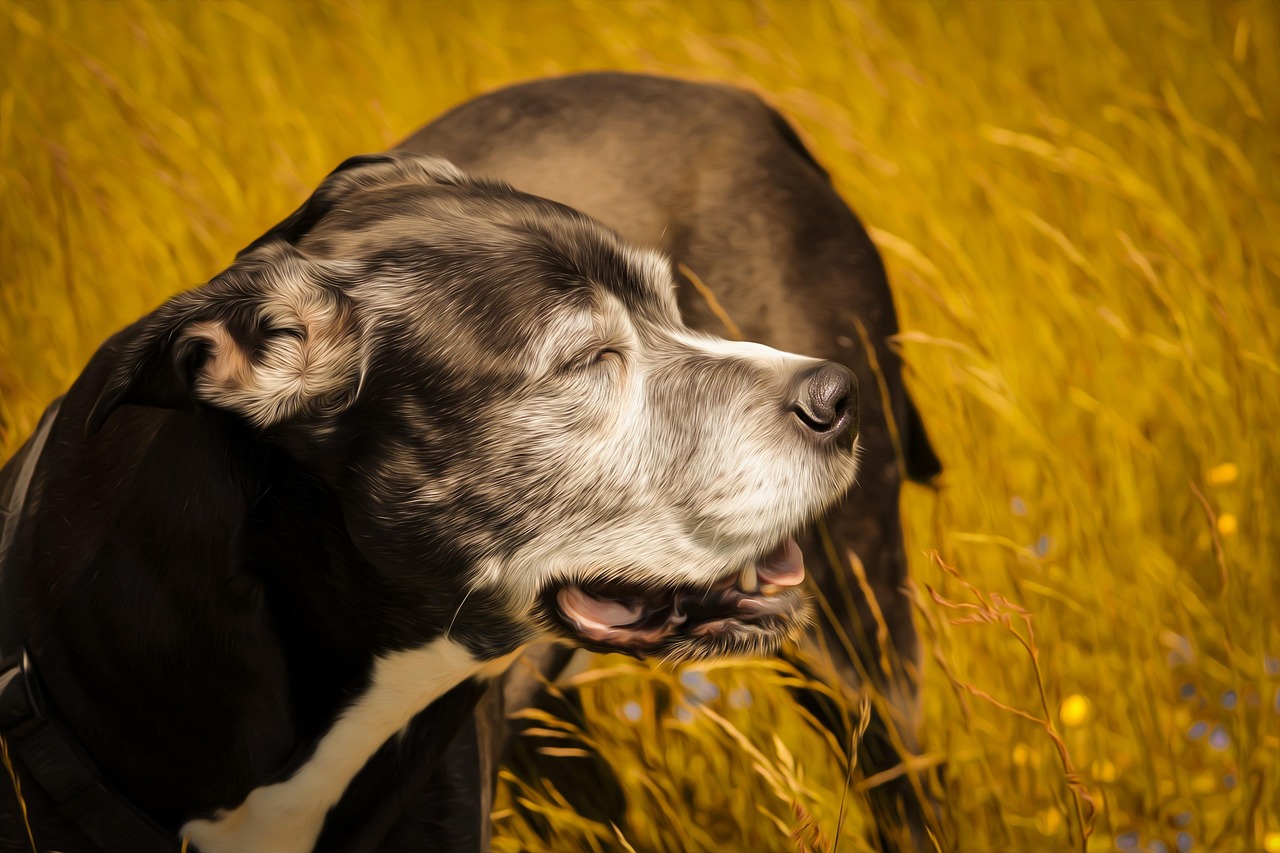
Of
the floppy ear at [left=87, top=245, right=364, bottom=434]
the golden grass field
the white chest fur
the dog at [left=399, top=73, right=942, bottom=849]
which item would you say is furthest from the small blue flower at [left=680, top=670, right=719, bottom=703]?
the floppy ear at [left=87, top=245, right=364, bottom=434]

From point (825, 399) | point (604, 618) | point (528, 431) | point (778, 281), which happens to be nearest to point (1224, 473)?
point (778, 281)

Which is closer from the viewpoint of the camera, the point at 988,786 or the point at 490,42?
the point at 988,786

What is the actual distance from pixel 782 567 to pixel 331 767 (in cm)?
85

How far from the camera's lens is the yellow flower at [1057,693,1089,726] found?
8.24ft

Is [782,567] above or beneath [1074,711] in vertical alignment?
above

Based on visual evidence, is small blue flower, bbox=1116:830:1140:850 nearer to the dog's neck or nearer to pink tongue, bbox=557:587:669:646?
pink tongue, bbox=557:587:669:646

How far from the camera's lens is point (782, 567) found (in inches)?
83.3

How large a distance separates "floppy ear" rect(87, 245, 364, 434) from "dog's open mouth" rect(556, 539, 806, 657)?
0.52m

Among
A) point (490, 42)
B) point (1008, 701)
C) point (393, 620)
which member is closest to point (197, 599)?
point (393, 620)

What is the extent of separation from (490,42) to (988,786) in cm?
333

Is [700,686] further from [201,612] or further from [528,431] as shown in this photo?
[201,612]

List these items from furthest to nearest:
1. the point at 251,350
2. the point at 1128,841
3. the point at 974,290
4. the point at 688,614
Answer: the point at 974,290
the point at 1128,841
the point at 688,614
the point at 251,350

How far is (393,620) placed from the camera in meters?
1.98

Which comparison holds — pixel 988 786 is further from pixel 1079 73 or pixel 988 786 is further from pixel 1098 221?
pixel 1079 73
